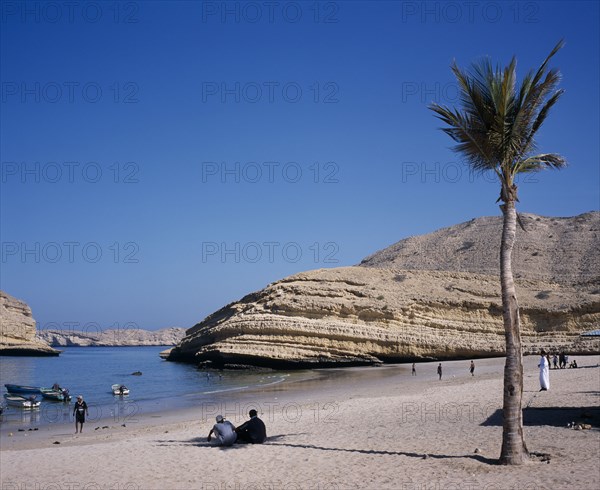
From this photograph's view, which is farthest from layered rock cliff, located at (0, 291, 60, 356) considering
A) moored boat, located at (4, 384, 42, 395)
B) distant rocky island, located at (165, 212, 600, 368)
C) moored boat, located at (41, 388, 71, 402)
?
moored boat, located at (41, 388, 71, 402)

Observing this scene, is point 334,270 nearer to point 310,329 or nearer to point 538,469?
point 310,329

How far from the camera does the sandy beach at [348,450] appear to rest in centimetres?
1069

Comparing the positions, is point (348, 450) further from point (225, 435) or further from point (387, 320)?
point (387, 320)

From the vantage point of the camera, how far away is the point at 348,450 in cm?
1333

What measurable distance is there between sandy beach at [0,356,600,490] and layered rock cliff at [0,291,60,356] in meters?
87.7

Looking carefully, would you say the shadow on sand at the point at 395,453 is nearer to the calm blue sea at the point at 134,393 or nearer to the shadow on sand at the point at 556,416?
the shadow on sand at the point at 556,416

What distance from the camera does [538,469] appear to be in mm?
10406

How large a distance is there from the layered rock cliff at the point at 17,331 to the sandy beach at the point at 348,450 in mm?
87696

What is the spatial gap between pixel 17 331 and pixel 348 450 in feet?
340

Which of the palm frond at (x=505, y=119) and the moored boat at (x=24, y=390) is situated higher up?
the palm frond at (x=505, y=119)

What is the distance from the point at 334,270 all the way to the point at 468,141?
45312mm

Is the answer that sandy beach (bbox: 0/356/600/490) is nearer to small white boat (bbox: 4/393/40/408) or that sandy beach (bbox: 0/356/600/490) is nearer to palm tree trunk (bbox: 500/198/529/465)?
palm tree trunk (bbox: 500/198/529/465)

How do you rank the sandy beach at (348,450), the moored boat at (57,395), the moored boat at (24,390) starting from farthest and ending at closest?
the moored boat at (24,390) → the moored boat at (57,395) → the sandy beach at (348,450)

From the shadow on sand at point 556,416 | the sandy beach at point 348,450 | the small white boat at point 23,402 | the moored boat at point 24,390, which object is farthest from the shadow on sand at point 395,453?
the moored boat at point 24,390
